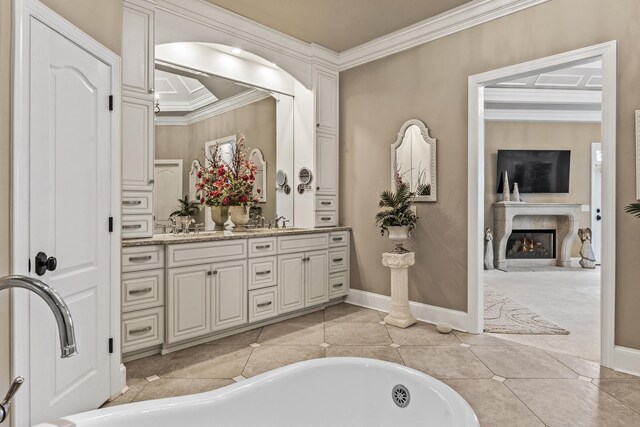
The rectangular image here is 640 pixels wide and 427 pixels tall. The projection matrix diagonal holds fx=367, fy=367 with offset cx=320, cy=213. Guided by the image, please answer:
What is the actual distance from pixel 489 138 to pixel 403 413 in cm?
642

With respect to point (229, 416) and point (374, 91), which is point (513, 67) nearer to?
point (374, 91)

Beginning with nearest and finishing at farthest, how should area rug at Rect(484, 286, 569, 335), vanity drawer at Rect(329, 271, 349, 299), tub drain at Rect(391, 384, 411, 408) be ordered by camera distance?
tub drain at Rect(391, 384, 411, 408) → area rug at Rect(484, 286, 569, 335) → vanity drawer at Rect(329, 271, 349, 299)

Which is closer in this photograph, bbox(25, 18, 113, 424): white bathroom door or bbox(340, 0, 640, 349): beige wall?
bbox(25, 18, 113, 424): white bathroom door

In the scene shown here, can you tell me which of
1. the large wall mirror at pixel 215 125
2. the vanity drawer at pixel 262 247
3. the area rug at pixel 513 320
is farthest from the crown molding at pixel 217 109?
the area rug at pixel 513 320

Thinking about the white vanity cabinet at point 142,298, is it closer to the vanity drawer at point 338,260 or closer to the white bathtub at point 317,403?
the white bathtub at point 317,403

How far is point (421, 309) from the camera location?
148 inches

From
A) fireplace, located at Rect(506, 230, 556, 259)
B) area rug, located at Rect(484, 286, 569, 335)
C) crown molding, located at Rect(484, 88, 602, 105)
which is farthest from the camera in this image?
fireplace, located at Rect(506, 230, 556, 259)

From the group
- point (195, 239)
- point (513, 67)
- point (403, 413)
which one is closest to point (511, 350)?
point (403, 413)

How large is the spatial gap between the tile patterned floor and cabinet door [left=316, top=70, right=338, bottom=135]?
227cm

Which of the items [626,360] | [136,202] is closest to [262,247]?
[136,202]

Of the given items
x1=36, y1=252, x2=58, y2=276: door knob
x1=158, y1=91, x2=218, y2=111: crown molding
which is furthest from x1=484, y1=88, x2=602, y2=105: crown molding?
x1=36, y1=252, x2=58, y2=276: door knob

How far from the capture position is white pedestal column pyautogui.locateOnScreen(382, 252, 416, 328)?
356 cm

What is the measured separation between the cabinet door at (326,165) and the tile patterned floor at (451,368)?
1.58m

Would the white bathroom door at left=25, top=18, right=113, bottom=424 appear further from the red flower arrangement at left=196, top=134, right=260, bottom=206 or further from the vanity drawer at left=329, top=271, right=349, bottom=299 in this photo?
the vanity drawer at left=329, top=271, right=349, bottom=299
